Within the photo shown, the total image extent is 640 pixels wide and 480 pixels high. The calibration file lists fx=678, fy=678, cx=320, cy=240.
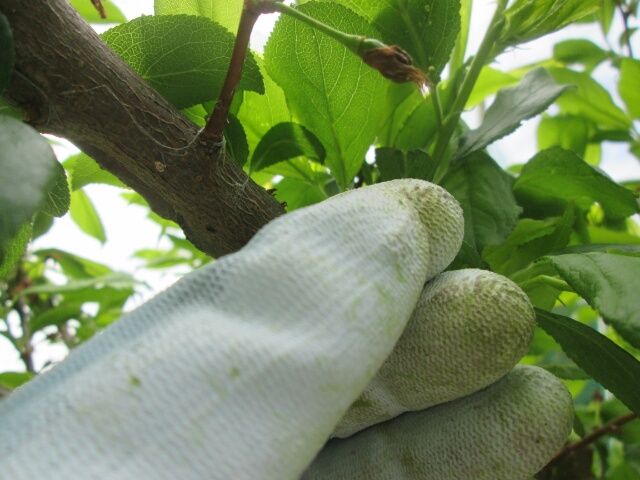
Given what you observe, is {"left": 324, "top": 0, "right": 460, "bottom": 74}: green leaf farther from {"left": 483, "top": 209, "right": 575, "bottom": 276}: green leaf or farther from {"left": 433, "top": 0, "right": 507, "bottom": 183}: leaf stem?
{"left": 483, "top": 209, "right": 575, "bottom": 276}: green leaf

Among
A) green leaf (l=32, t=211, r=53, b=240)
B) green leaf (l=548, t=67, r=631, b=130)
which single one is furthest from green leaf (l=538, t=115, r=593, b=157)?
green leaf (l=32, t=211, r=53, b=240)

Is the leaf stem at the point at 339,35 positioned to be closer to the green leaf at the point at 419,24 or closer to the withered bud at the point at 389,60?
the withered bud at the point at 389,60

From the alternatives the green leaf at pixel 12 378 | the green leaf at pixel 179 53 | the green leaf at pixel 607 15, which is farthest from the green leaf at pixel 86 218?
the green leaf at pixel 607 15

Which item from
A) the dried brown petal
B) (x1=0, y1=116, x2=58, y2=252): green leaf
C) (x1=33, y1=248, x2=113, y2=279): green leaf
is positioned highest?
the dried brown petal

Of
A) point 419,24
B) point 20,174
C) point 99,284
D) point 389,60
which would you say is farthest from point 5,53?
Answer: point 99,284

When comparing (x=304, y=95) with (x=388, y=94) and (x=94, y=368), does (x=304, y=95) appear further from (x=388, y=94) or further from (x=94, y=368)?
(x=94, y=368)

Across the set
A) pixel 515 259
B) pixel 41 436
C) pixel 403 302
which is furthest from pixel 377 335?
pixel 515 259

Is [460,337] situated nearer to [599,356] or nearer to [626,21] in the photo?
[599,356]
